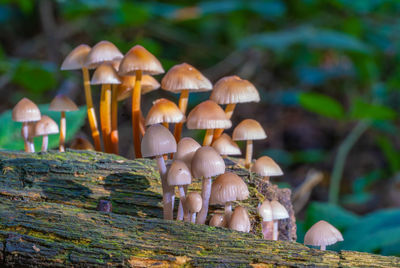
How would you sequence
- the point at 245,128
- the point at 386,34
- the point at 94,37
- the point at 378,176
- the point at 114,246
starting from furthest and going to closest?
the point at 94,37 < the point at 386,34 < the point at 378,176 < the point at 245,128 < the point at 114,246

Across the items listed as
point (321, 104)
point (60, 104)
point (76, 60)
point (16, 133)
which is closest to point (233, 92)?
point (76, 60)

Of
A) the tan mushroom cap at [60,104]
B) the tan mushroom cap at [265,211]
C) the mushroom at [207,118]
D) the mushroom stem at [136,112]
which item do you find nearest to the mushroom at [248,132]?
the mushroom at [207,118]

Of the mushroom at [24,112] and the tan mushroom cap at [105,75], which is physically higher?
the tan mushroom cap at [105,75]

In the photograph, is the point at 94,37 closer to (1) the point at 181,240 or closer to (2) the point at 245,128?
(2) the point at 245,128

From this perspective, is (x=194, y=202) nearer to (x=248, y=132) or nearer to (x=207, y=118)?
(x=207, y=118)

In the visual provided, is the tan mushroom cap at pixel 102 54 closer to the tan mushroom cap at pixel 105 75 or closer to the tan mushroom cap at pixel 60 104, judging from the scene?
the tan mushroom cap at pixel 105 75

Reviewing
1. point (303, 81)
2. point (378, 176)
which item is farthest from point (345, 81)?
point (378, 176)

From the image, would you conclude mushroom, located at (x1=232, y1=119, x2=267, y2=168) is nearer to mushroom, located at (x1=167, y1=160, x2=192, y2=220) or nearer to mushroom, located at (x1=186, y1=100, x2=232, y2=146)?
mushroom, located at (x1=186, y1=100, x2=232, y2=146)
